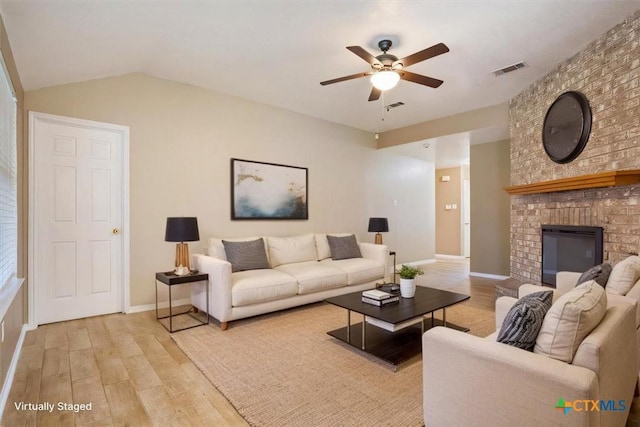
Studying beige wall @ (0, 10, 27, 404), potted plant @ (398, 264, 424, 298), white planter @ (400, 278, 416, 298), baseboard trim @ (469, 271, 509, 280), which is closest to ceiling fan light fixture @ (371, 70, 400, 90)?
potted plant @ (398, 264, 424, 298)

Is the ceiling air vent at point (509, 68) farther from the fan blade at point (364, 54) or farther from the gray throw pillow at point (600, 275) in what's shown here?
the gray throw pillow at point (600, 275)

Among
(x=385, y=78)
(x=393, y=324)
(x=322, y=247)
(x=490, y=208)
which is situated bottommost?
(x=393, y=324)

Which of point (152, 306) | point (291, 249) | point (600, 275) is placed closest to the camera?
point (600, 275)

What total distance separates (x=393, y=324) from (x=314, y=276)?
158 centimetres

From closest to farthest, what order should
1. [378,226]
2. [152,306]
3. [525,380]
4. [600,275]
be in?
[525,380]
[600,275]
[152,306]
[378,226]

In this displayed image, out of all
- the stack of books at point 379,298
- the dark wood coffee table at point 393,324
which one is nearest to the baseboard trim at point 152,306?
the dark wood coffee table at point 393,324

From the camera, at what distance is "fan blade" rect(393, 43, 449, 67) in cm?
243

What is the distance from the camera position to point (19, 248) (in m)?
2.99

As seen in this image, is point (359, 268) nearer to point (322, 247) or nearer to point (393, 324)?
point (322, 247)

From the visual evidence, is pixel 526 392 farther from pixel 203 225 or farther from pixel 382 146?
pixel 382 146

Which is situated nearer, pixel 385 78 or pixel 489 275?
pixel 385 78

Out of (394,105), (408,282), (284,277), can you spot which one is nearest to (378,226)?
(394,105)

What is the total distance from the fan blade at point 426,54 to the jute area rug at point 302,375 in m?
2.43

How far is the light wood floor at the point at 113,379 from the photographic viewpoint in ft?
6.04
